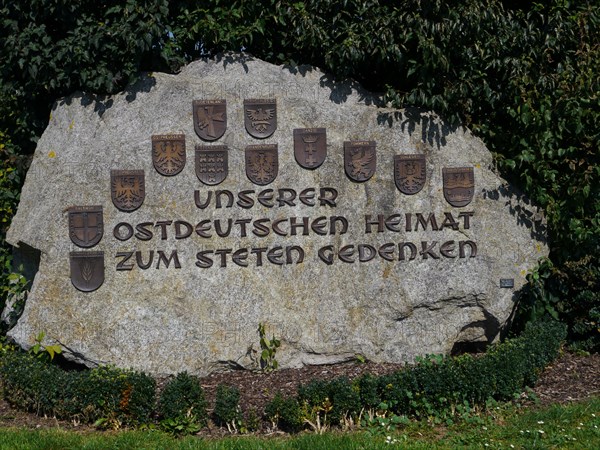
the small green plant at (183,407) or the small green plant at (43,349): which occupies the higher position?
the small green plant at (43,349)

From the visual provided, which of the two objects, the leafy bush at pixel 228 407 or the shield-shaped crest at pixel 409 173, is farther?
the shield-shaped crest at pixel 409 173

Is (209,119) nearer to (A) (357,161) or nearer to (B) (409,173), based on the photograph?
(A) (357,161)

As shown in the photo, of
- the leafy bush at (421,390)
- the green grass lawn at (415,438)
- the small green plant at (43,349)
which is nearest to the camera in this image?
the green grass lawn at (415,438)

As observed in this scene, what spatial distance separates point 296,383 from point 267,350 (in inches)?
19.0

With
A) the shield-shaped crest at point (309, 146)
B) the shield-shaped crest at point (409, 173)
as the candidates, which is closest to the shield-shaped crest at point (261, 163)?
the shield-shaped crest at point (309, 146)

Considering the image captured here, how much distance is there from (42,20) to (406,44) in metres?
3.88

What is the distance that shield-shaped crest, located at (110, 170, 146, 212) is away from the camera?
7512 mm

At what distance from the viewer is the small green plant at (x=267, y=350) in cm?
748

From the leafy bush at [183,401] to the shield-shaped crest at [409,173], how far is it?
296 cm

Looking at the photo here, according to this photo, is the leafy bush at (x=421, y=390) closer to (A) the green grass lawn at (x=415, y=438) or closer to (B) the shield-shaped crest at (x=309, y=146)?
(A) the green grass lawn at (x=415, y=438)

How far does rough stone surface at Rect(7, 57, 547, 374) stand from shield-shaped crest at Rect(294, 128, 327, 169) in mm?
75

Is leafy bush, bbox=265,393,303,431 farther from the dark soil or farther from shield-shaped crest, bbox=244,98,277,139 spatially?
shield-shaped crest, bbox=244,98,277,139

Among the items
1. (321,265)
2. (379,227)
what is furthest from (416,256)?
(321,265)

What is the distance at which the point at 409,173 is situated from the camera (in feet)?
25.8
